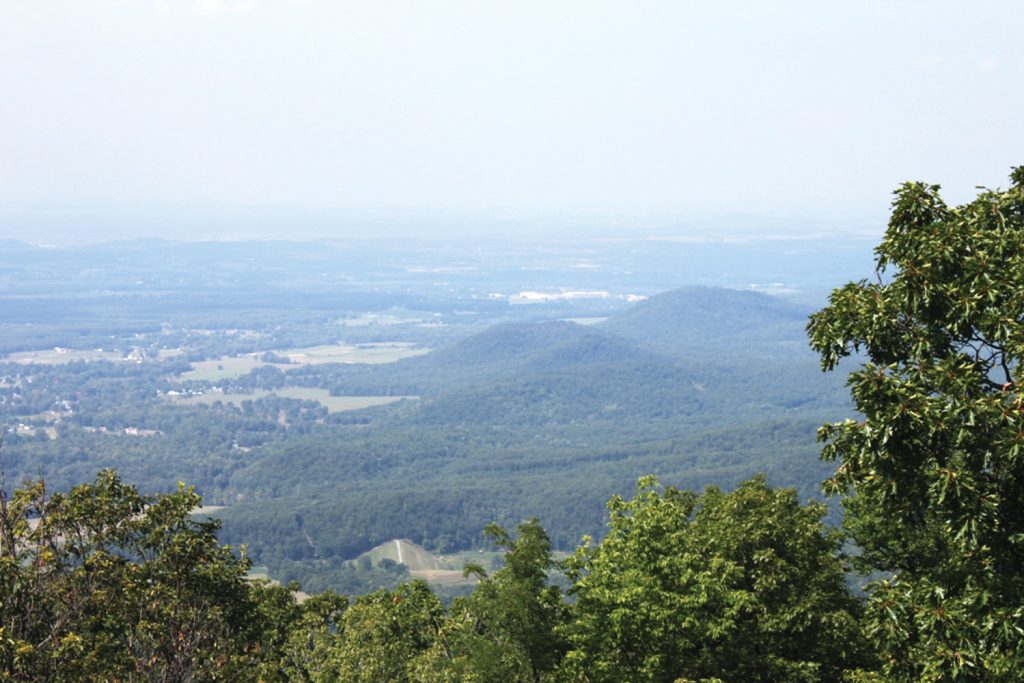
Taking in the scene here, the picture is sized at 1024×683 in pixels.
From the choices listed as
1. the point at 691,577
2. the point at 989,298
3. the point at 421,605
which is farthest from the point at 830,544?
the point at 989,298

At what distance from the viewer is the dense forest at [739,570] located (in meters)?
12.4

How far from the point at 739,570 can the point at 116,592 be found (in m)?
14.6

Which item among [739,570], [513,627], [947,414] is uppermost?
[947,414]

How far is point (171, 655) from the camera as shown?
18672mm

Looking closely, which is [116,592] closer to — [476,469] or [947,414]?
[947,414]

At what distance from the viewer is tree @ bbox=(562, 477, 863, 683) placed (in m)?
21.3

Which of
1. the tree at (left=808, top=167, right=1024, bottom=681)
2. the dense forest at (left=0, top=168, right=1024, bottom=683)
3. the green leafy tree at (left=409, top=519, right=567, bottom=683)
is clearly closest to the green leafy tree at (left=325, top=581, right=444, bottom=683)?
the dense forest at (left=0, top=168, right=1024, bottom=683)

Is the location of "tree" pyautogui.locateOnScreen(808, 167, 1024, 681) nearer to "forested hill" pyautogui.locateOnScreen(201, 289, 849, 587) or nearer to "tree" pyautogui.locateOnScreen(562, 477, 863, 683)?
"tree" pyautogui.locateOnScreen(562, 477, 863, 683)

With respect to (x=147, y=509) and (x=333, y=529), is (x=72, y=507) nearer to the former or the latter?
(x=147, y=509)

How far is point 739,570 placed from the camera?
24.1m

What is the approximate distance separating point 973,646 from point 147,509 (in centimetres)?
1958

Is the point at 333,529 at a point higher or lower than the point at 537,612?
lower

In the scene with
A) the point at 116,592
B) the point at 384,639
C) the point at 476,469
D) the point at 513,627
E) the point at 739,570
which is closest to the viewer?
the point at 513,627

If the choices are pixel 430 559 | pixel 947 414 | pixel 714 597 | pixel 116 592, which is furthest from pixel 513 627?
pixel 430 559
